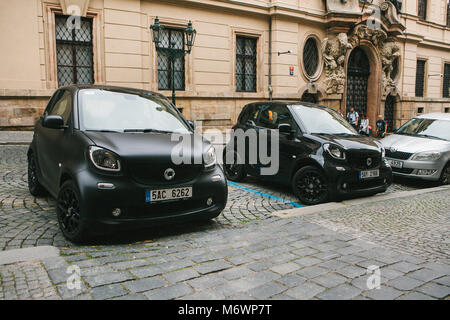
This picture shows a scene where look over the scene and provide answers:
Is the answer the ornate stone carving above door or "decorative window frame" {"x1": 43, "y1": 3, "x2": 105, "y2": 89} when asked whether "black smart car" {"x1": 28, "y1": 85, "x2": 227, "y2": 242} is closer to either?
"decorative window frame" {"x1": 43, "y1": 3, "x2": 105, "y2": 89}

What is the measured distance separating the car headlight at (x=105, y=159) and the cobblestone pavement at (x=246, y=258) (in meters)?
0.81

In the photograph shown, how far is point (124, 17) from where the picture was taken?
14508 mm

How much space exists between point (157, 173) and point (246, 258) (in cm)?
128

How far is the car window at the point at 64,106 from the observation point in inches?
187

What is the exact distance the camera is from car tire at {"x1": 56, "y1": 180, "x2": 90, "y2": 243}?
12.7 ft

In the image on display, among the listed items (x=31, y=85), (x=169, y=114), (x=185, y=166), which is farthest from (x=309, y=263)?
(x=31, y=85)

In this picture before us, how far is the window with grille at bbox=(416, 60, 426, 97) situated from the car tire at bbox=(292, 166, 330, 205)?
23.1 m

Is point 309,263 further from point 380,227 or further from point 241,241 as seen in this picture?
point 380,227

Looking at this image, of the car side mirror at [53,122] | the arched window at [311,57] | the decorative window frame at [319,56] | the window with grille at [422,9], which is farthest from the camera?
the window with grille at [422,9]

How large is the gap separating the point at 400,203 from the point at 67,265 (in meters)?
5.11

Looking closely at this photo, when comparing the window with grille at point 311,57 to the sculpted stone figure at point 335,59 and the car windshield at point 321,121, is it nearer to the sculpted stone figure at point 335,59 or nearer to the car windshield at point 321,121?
the sculpted stone figure at point 335,59

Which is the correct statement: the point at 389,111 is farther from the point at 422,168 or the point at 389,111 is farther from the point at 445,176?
the point at 422,168

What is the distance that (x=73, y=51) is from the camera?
14.0 m

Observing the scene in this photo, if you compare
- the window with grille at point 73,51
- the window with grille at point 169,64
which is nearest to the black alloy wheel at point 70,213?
the window with grille at point 73,51
